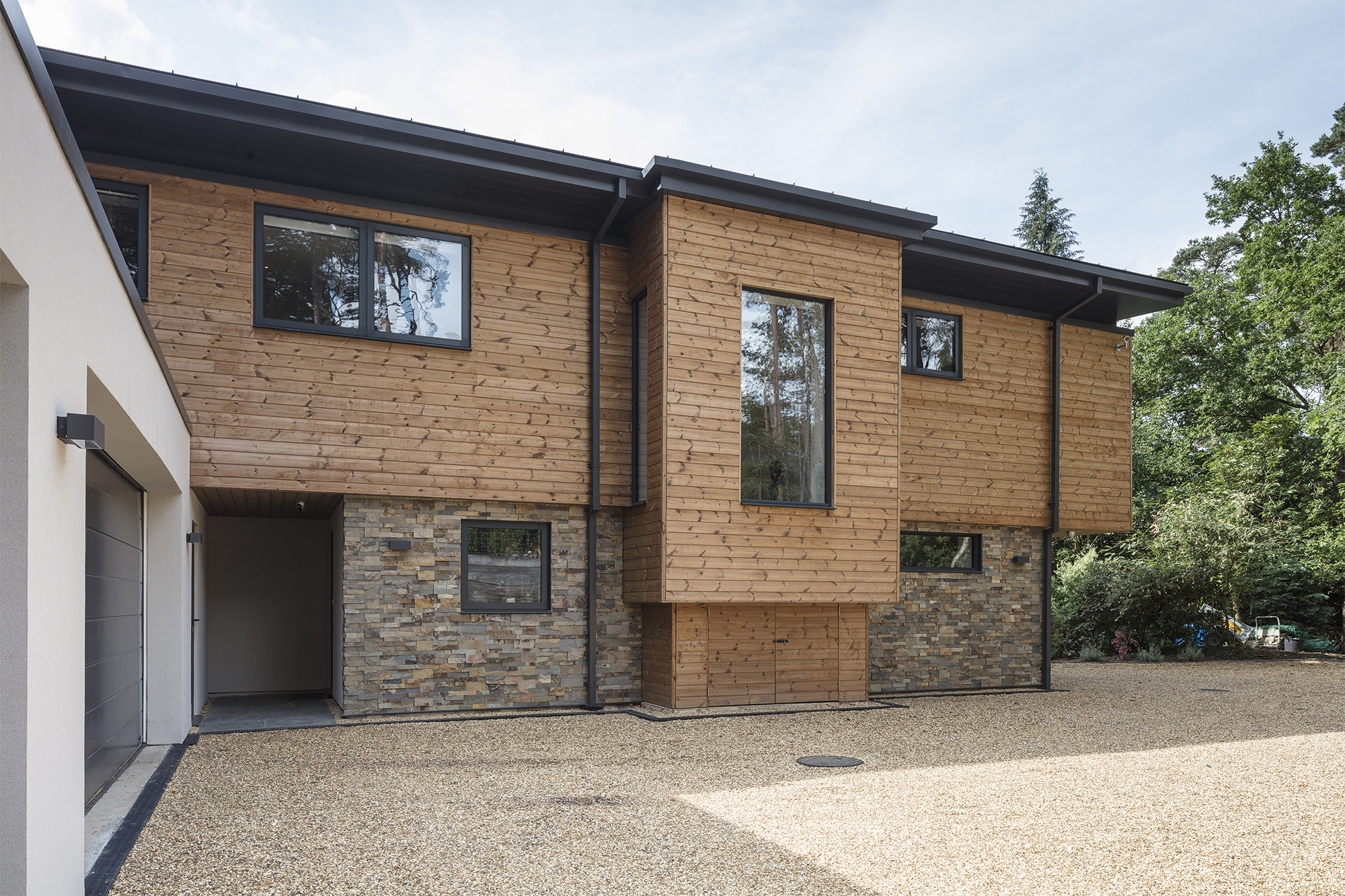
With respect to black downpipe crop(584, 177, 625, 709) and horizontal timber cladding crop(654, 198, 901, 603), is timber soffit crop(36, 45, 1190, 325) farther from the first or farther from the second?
black downpipe crop(584, 177, 625, 709)

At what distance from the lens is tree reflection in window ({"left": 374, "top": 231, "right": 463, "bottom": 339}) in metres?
9.24

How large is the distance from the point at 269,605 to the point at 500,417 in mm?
4464

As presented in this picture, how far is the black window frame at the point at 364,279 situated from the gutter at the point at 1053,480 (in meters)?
7.97

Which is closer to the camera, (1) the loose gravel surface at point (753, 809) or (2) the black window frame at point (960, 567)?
(1) the loose gravel surface at point (753, 809)

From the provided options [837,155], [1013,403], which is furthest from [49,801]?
[837,155]

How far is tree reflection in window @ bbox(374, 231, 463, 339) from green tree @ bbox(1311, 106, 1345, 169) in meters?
22.3

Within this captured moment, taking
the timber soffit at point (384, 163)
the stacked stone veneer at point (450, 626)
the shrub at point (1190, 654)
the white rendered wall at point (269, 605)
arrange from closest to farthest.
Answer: the timber soffit at point (384, 163) → the stacked stone veneer at point (450, 626) → the white rendered wall at point (269, 605) → the shrub at point (1190, 654)

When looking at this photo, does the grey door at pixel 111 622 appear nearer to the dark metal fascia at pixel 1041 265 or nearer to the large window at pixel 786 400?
the large window at pixel 786 400

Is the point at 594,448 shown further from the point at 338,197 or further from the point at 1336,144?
the point at 1336,144

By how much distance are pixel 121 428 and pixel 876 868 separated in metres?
4.30

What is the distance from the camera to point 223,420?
28.0 ft

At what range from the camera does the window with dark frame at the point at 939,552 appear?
472 inches

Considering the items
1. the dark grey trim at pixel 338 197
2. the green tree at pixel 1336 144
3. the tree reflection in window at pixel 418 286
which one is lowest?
the tree reflection in window at pixel 418 286

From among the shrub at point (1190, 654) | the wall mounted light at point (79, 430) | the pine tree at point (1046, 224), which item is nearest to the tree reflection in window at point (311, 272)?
the wall mounted light at point (79, 430)
